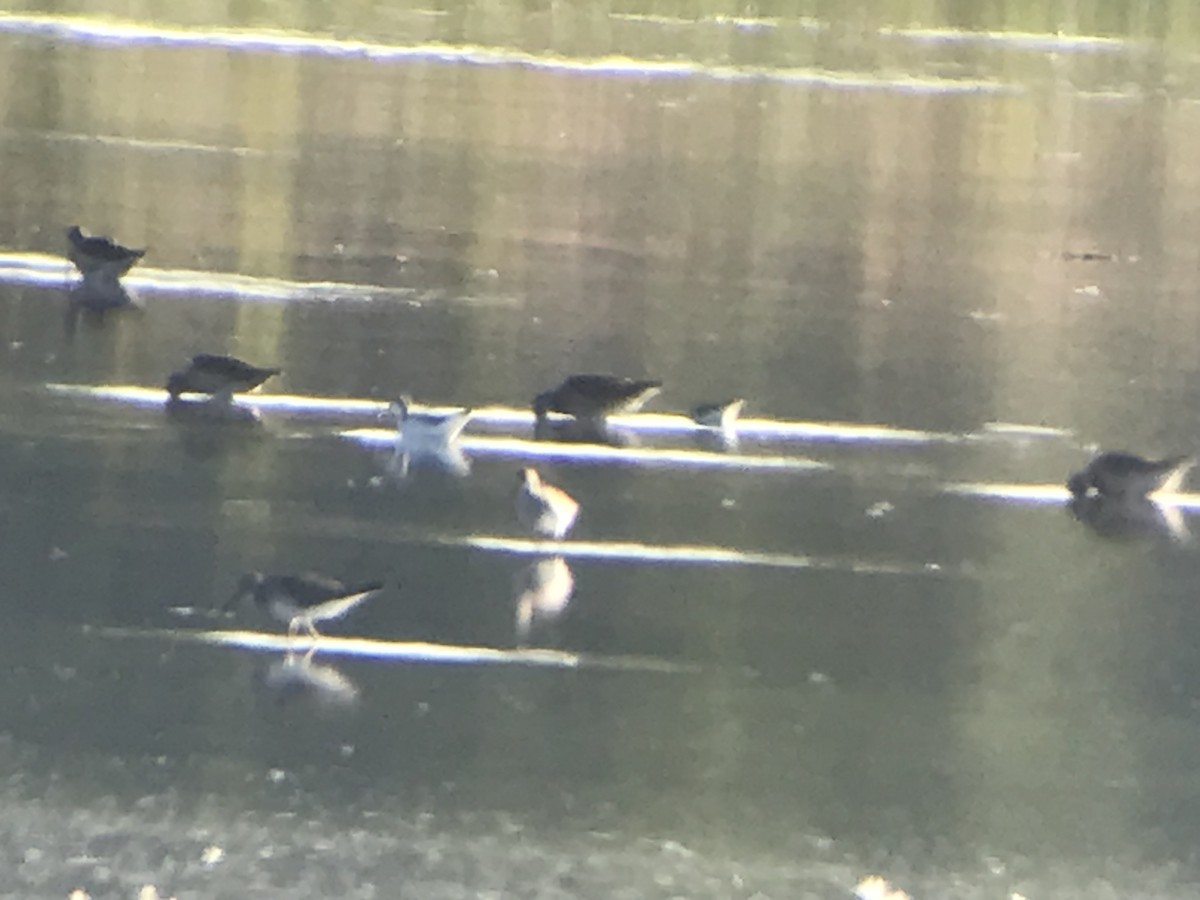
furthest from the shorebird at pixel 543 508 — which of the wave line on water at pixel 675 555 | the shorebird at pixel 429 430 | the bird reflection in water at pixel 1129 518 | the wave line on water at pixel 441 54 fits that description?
the wave line on water at pixel 441 54

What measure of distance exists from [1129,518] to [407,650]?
823mm

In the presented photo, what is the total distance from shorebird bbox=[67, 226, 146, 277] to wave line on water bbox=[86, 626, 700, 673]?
73 centimetres

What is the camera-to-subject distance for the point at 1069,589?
4.66 feet

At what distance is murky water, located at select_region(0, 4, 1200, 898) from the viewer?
3.86 ft

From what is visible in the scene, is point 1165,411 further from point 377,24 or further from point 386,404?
point 377,24

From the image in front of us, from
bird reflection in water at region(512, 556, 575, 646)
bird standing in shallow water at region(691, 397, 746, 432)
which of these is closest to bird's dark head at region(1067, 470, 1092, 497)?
bird standing in shallow water at region(691, 397, 746, 432)

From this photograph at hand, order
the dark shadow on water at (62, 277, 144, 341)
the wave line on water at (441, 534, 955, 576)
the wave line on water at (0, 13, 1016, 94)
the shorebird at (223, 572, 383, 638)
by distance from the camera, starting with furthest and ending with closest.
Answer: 1. the wave line on water at (0, 13, 1016, 94)
2. the dark shadow on water at (62, 277, 144, 341)
3. the wave line on water at (441, 534, 955, 576)
4. the shorebird at (223, 572, 383, 638)

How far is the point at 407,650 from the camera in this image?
4.28 feet

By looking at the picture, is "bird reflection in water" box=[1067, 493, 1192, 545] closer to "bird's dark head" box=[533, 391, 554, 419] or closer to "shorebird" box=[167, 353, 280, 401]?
"bird's dark head" box=[533, 391, 554, 419]

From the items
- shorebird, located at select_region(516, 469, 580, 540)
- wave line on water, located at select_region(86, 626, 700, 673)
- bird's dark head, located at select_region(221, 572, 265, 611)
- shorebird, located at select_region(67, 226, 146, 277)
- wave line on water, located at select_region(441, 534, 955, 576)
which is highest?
shorebird, located at select_region(67, 226, 146, 277)

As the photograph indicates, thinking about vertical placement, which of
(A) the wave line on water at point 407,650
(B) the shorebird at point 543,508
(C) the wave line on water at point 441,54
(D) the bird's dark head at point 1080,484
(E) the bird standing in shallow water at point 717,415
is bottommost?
(A) the wave line on water at point 407,650

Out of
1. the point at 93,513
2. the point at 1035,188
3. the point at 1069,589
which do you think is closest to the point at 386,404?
the point at 93,513

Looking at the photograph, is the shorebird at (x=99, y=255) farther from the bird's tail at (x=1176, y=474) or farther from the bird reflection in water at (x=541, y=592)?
the bird's tail at (x=1176, y=474)

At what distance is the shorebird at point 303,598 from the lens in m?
1.28
